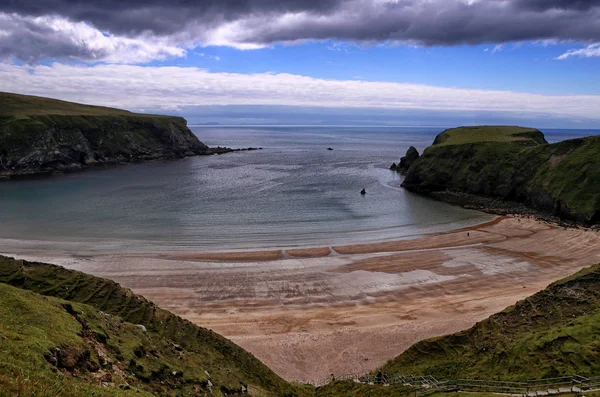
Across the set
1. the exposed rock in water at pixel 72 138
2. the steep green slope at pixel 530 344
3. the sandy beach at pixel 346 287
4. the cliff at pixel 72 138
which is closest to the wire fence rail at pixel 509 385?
the steep green slope at pixel 530 344

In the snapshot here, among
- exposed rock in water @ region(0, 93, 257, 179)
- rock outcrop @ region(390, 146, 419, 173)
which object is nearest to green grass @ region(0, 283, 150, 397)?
exposed rock in water @ region(0, 93, 257, 179)

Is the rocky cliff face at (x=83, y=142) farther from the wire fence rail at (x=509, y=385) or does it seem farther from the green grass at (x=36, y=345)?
the wire fence rail at (x=509, y=385)

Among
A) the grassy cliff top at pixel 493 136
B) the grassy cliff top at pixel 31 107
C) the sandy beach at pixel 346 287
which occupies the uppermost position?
the grassy cliff top at pixel 31 107

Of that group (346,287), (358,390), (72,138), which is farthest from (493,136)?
(72,138)

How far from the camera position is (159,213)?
242ft

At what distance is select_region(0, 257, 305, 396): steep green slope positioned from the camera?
1291 cm

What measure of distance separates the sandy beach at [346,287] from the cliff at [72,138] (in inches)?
3593

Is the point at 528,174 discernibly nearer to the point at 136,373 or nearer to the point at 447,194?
the point at 447,194

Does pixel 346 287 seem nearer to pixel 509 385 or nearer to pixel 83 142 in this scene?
pixel 509 385

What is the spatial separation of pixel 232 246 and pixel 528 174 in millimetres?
68675

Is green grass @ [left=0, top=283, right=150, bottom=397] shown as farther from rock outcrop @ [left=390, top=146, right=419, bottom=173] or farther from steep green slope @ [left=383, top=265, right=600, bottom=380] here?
rock outcrop @ [left=390, top=146, right=419, bottom=173]

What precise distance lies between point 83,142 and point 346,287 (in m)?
130

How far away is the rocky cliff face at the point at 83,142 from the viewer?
123 metres

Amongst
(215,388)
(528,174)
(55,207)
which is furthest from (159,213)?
(528,174)
